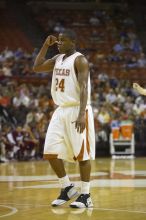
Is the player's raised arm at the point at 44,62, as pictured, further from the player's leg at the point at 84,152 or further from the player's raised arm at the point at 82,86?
the player's leg at the point at 84,152

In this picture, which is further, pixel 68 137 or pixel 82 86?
pixel 68 137

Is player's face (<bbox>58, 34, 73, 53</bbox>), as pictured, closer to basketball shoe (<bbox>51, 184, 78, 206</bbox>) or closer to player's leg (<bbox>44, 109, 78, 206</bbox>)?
player's leg (<bbox>44, 109, 78, 206</bbox>)

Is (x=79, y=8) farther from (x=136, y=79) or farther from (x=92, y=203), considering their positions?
(x=92, y=203)

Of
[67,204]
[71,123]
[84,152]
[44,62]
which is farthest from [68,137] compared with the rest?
[44,62]

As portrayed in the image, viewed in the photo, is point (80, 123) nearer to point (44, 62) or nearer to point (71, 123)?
point (71, 123)

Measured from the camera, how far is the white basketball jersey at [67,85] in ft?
21.9

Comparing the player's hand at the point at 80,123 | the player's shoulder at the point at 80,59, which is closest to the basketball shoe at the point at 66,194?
the player's hand at the point at 80,123

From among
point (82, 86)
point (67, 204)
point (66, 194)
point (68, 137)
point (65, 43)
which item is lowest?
point (67, 204)

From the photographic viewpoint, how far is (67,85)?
6684mm

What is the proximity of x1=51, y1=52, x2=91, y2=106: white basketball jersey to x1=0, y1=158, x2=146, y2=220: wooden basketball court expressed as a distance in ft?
3.92

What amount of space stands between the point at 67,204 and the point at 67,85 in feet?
4.51

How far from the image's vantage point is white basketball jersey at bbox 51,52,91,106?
21.9ft

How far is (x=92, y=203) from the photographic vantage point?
6.75 metres

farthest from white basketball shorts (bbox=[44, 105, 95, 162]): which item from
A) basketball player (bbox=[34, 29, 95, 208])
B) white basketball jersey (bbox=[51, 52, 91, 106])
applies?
white basketball jersey (bbox=[51, 52, 91, 106])
